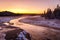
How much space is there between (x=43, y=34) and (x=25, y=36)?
25 centimetres

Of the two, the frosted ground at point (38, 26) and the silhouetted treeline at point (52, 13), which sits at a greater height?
the silhouetted treeline at point (52, 13)

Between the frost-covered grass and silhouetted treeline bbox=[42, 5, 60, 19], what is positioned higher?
silhouetted treeline bbox=[42, 5, 60, 19]

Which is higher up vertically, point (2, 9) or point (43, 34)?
point (2, 9)

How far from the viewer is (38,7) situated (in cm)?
202

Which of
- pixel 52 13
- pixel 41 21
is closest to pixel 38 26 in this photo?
pixel 41 21

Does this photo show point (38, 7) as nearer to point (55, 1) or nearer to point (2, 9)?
point (55, 1)

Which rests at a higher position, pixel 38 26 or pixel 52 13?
pixel 52 13

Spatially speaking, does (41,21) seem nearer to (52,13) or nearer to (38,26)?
(38,26)

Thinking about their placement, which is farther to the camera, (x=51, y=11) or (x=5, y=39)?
(x=51, y=11)

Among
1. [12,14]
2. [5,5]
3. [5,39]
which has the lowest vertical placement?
[5,39]

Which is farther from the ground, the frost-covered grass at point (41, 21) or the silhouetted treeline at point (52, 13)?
the silhouetted treeline at point (52, 13)

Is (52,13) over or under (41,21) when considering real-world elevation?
over

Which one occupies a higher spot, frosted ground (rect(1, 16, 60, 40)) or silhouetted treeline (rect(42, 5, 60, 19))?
silhouetted treeline (rect(42, 5, 60, 19))

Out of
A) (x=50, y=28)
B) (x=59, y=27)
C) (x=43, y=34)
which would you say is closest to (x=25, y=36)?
(x=43, y=34)
